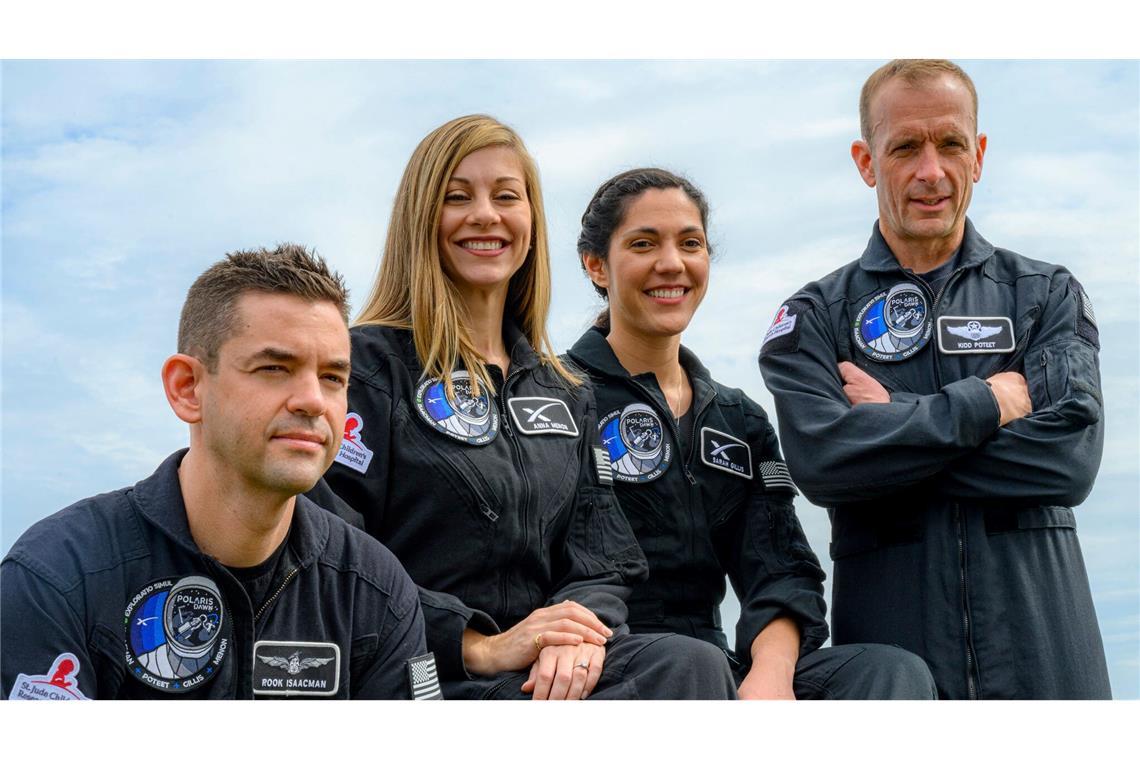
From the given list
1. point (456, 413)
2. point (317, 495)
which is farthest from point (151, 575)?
point (456, 413)

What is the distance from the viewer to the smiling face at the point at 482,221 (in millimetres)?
4328

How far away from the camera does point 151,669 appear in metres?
3.35

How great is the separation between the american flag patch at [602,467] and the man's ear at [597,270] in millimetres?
881

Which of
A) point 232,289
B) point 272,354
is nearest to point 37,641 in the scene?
point 272,354

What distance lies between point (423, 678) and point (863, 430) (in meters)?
1.76

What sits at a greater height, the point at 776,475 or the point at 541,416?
the point at 541,416

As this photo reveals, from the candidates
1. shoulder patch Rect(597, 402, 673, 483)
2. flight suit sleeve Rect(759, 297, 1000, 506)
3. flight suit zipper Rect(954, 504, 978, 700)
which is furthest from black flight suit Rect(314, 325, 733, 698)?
flight suit zipper Rect(954, 504, 978, 700)

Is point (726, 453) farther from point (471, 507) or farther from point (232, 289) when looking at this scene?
point (232, 289)

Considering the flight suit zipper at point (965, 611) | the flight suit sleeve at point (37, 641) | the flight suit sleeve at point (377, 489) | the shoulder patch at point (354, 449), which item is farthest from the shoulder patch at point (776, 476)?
the flight suit sleeve at point (37, 641)

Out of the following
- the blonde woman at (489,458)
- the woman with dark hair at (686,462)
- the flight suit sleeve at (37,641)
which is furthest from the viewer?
the woman with dark hair at (686,462)

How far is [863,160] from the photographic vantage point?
4855 millimetres

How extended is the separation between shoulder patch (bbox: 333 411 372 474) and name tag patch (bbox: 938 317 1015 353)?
2.17 metres

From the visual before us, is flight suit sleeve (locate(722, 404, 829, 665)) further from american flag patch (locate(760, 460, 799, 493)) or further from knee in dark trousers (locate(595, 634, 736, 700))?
knee in dark trousers (locate(595, 634, 736, 700))

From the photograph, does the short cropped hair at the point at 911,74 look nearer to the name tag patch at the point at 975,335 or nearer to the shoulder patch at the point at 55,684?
the name tag patch at the point at 975,335
